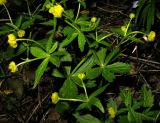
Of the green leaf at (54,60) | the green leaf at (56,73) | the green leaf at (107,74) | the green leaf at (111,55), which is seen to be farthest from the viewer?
the green leaf at (56,73)

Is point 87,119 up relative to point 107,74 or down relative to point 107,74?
down

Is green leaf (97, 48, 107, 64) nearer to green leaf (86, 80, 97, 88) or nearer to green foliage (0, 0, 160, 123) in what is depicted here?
green foliage (0, 0, 160, 123)

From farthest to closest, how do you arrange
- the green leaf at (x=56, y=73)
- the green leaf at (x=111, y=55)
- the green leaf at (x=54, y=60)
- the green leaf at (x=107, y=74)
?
the green leaf at (x=56, y=73)
the green leaf at (x=111, y=55)
the green leaf at (x=107, y=74)
the green leaf at (x=54, y=60)

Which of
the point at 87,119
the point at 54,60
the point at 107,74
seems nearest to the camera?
the point at 54,60

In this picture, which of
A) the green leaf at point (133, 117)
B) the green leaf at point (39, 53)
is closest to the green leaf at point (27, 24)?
the green leaf at point (39, 53)

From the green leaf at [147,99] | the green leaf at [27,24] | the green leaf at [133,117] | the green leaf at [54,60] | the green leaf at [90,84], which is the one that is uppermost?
the green leaf at [27,24]

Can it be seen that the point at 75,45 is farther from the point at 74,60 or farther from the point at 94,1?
the point at 94,1

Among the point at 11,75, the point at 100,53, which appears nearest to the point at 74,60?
the point at 100,53

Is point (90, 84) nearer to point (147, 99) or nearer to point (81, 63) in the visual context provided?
point (81, 63)

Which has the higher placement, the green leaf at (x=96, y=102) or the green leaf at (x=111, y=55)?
the green leaf at (x=111, y=55)

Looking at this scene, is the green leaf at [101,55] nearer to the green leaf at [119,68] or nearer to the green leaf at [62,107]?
the green leaf at [119,68]

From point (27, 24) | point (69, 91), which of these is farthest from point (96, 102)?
point (27, 24)
